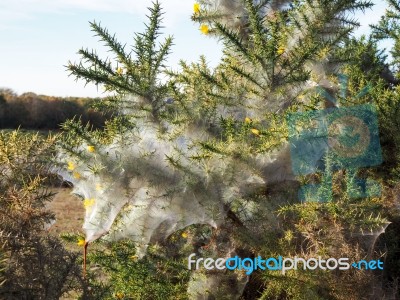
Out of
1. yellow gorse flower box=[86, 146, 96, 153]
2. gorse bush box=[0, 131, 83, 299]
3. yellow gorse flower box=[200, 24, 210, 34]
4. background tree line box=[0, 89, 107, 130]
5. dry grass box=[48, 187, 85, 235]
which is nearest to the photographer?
gorse bush box=[0, 131, 83, 299]

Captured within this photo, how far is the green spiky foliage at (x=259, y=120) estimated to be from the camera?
243 cm

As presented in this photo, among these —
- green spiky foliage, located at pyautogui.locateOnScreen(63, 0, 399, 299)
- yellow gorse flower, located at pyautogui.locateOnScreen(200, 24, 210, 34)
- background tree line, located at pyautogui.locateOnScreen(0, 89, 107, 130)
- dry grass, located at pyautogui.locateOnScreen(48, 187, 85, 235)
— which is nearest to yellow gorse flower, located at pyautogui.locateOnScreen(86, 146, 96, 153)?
green spiky foliage, located at pyautogui.locateOnScreen(63, 0, 399, 299)

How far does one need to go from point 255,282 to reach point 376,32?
3.02 m

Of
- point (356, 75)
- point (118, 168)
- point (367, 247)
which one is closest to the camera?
point (118, 168)

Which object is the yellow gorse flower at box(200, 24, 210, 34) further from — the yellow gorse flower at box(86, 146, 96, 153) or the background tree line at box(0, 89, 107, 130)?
the background tree line at box(0, 89, 107, 130)

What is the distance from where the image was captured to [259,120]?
9.00 ft

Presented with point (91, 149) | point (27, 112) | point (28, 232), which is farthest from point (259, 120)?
point (27, 112)

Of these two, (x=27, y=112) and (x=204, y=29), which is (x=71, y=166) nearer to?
(x=204, y=29)

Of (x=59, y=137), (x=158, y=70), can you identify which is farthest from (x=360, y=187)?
(x=59, y=137)

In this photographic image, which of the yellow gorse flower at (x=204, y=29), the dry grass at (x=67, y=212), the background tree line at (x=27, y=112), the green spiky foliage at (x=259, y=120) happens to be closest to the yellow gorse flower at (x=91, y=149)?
the green spiky foliage at (x=259, y=120)

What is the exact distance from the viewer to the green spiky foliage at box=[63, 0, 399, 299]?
243 cm

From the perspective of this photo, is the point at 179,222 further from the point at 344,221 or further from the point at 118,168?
the point at 344,221

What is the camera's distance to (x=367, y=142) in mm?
3104

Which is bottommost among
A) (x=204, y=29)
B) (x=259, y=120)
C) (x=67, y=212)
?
(x=67, y=212)
